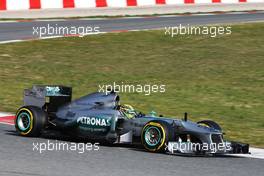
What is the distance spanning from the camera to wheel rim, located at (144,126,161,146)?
10328 mm

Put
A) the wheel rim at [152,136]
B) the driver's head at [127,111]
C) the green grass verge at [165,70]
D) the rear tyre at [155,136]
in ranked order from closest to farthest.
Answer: the rear tyre at [155,136], the wheel rim at [152,136], the driver's head at [127,111], the green grass verge at [165,70]

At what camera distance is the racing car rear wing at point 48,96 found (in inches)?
449

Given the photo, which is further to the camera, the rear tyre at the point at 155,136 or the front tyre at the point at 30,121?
the front tyre at the point at 30,121

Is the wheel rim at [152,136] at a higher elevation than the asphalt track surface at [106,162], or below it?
higher

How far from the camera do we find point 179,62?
1938cm

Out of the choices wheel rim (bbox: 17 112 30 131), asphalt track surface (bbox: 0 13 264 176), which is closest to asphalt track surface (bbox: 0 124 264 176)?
asphalt track surface (bbox: 0 13 264 176)

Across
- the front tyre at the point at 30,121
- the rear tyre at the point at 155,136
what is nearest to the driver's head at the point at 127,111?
the rear tyre at the point at 155,136

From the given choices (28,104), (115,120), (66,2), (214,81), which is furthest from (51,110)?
(66,2)

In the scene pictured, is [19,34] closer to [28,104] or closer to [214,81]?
[214,81]

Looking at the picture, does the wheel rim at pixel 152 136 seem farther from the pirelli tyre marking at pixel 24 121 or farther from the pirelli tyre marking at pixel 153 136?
the pirelli tyre marking at pixel 24 121

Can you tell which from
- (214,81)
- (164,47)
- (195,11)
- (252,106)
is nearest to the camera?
(252,106)

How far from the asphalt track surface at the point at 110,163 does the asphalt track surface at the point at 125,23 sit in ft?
36.9

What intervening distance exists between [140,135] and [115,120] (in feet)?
1.39

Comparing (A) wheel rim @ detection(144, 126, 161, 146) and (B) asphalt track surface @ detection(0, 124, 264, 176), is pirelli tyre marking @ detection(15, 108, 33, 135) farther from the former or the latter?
(A) wheel rim @ detection(144, 126, 161, 146)
